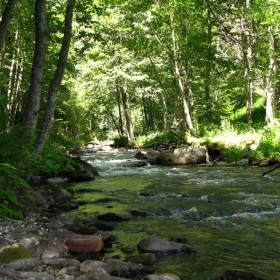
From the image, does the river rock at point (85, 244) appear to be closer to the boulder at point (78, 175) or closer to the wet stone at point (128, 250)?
the wet stone at point (128, 250)

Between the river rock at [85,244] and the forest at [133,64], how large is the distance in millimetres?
1186

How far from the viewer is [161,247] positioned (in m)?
4.70

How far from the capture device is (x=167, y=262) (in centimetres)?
430

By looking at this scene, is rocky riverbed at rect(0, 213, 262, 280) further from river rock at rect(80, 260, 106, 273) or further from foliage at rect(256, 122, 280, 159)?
foliage at rect(256, 122, 280, 159)

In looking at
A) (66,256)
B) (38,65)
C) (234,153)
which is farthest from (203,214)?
(234,153)

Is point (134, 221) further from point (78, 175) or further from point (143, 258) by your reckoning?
point (78, 175)

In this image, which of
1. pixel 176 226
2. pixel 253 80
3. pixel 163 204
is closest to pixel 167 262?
pixel 176 226

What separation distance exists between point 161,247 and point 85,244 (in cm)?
108

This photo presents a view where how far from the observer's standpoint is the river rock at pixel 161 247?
15.3ft

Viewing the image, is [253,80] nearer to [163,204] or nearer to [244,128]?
[244,128]

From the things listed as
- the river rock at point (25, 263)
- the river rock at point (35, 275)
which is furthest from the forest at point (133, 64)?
the river rock at point (35, 275)

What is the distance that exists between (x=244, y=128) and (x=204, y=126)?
2.59 metres

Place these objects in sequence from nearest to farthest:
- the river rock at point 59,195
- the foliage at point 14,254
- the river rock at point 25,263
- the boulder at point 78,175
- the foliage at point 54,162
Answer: the river rock at point 25,263, the foliage at point 14,254, the foliage at point 54,162, the river rock at point 59,195, the boulder at point 78,175

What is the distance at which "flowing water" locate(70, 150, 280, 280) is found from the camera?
14.2ft
